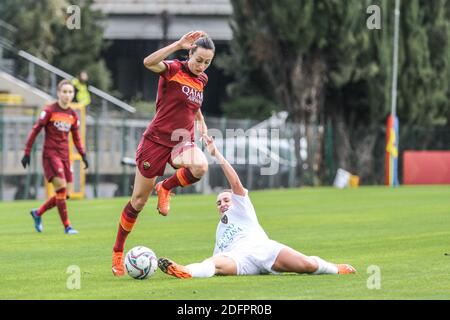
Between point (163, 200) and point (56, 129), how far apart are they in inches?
296

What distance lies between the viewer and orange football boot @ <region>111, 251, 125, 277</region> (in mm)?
13672

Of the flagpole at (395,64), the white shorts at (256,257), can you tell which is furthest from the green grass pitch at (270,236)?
the flagpole at (395,64)

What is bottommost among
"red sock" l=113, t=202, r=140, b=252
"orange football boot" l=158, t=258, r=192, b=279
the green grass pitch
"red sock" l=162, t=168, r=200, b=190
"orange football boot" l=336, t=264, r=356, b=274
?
the green grass pitch

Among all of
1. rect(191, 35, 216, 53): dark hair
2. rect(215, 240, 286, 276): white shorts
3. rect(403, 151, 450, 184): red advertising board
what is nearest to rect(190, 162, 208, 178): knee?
rect(215, 240, 286, 276): white shorts

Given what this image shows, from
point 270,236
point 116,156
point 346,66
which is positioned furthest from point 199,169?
point 346,66

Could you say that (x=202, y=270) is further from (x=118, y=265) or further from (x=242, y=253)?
(x=118, y=265)

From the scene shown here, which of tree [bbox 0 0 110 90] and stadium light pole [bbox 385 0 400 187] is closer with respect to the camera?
stadium light pole [bbox 385 0 400 187]

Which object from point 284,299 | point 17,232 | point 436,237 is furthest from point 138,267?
point 17,232

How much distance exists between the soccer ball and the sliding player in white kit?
301mm

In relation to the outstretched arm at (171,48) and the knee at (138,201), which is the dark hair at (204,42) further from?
the knee at (138,201)

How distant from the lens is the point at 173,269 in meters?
12.7

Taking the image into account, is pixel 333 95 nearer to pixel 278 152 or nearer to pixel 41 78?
pixel 278 152

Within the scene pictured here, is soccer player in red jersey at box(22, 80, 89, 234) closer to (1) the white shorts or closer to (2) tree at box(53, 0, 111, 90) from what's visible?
(1) the white shorts

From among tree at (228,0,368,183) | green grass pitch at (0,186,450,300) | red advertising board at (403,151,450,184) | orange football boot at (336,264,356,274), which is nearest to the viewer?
green grass pitch at (0,186,450,300)
